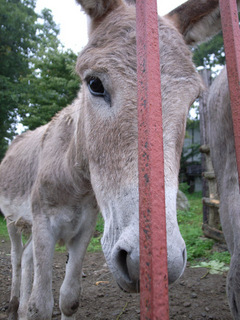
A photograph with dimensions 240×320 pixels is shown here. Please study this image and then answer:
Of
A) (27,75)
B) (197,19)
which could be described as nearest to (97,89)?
(197,19)

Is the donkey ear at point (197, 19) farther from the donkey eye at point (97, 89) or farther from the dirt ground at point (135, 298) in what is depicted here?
the dirt ground at point (135, 298)

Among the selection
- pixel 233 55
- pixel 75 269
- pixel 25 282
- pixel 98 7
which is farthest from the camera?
pixel 25 282

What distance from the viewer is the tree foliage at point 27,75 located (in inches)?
381

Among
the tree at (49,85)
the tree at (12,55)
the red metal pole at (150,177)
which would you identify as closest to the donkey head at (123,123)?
the red metal pole at (150,177)

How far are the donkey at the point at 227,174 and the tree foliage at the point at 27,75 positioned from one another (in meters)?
7.86

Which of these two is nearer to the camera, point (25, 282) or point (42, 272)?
point (42, 272)

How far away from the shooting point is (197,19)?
2.18 meters

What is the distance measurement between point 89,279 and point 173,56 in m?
4.05

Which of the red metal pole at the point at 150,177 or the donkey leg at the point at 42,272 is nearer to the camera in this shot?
the red metal pole at the point at 150,177

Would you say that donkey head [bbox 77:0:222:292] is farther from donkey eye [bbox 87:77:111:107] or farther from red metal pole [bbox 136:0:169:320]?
red metal pole [bbox 136:0:169:320]

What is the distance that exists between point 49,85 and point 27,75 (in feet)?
6.29

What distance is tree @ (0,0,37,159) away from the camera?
10.9m

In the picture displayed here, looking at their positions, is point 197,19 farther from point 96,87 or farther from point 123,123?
point 123,123

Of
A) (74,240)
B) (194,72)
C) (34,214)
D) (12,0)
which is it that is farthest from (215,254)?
(12,0)
